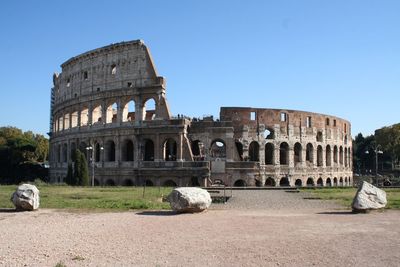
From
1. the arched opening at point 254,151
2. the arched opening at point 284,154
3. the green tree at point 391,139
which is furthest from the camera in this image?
the green tree at point 391,139

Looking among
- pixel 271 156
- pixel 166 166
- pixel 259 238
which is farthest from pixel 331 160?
pixel 259 238

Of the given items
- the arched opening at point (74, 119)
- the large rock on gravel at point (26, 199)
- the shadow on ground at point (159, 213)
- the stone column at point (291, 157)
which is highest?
the arched opening at point (74, 119)

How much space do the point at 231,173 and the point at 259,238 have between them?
83.7ft

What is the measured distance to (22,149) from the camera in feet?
179

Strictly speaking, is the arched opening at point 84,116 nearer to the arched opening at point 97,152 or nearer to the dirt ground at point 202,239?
the arched opening at point 97,152

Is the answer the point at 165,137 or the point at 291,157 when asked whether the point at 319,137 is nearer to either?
the point at 291,157

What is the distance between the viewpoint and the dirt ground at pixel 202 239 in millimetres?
7797

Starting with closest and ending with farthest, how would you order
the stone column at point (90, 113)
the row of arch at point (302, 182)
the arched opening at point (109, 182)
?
the row of arch at point (302, 182)
the arched opening at point (109, 182)
the stone column at point (90, 113)

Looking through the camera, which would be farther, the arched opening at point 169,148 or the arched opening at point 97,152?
the arched opening at point 97,152

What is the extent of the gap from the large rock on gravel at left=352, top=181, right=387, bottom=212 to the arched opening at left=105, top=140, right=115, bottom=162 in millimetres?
28320


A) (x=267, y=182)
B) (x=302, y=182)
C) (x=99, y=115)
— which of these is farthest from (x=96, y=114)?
(x=302, y=182)

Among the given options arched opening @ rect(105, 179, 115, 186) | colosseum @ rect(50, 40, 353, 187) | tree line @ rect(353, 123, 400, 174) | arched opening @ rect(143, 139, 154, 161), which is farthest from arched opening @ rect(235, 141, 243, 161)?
tree line @ rect(353, 123, 400, 174)

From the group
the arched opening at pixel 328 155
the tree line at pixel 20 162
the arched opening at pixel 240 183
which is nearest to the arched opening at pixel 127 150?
the arched opening at pixel 240 183

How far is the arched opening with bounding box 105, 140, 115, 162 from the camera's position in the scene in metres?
39.2
